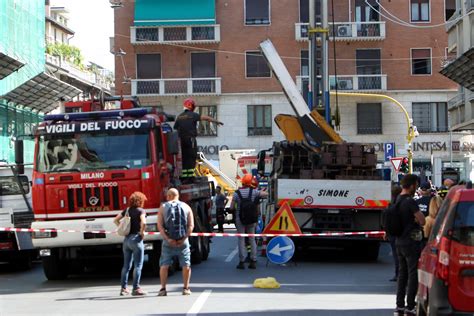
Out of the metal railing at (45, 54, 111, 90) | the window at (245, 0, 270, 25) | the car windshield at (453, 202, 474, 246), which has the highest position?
the window at (245, 0, 270, 25)

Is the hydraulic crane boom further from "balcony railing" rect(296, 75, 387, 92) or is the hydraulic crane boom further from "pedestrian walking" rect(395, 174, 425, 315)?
"balcony railing" rect(296, 75, 387, 92)

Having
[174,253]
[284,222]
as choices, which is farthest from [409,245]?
[284,222]

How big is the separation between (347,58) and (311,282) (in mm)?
37476

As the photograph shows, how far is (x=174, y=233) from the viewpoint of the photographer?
13.2 meters

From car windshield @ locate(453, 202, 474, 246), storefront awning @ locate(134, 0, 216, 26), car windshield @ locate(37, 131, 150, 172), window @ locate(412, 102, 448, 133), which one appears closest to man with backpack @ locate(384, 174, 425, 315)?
car windshield @ locate(453, 202, 474, 246)

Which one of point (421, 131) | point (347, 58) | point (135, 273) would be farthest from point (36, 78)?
point (135, 273)

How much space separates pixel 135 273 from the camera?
44.5 ft

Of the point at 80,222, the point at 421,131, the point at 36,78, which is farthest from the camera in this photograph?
the point at 421,131

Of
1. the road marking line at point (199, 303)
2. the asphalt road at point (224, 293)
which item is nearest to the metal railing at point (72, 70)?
the asphalt road at point (224, 293)

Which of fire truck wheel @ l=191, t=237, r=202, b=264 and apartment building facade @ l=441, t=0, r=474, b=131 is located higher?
apartment building facade @ l=441, t=0, r=474, b=131

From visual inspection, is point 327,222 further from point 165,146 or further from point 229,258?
point 165,146

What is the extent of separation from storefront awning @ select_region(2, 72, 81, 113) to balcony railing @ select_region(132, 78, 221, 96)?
19.1ft

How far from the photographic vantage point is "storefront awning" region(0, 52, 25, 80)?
32.5 meters

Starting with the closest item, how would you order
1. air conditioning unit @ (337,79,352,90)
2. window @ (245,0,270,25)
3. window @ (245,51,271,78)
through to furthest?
air conditioning unit @ (337,79,352,90) < window @ (245,51,271,78) < window @ (245,0,270,25)
